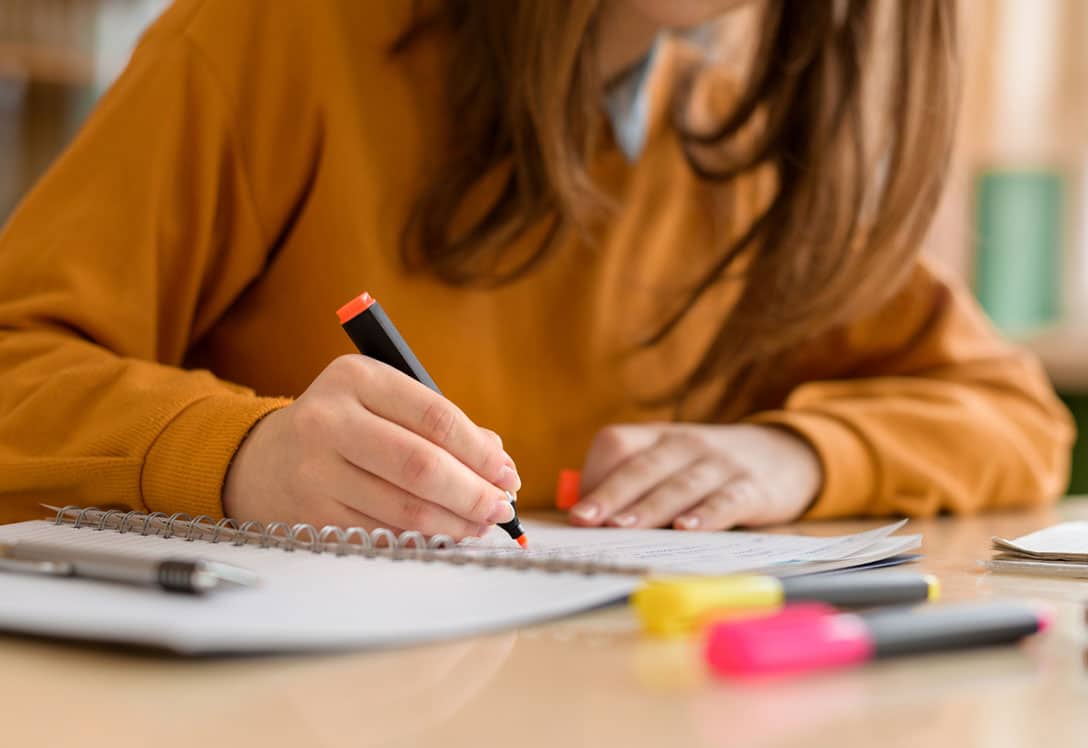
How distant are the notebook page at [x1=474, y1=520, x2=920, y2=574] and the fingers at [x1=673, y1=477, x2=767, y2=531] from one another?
62mm

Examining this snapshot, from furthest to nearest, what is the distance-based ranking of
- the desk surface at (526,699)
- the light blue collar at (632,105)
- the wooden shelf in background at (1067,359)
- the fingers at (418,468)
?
Answer: 1. the wooden shelf in background at (1067,359)
2. the light blue collar at (632,105)
3. the fingers at (418,468)
4. the desk surface at (526,699)

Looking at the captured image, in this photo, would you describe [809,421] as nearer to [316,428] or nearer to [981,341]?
[981,341]

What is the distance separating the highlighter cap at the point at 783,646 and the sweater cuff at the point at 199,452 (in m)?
0.33

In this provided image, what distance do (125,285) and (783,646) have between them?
0.59 m

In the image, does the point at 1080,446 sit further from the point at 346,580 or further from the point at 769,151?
the point at 346,580

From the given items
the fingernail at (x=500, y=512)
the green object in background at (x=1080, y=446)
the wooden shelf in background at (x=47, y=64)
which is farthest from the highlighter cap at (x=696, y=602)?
the wooden shelf in background at (x=47, y=64)

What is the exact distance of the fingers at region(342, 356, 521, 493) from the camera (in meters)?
0.53

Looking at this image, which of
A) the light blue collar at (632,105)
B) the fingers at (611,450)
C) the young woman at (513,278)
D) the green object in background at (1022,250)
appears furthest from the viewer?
the green object in background at (1022,250)

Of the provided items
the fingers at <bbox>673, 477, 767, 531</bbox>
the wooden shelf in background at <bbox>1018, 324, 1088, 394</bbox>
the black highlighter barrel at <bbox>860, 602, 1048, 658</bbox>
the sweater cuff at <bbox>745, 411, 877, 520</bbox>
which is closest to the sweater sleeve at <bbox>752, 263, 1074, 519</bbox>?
the sweater cuff at <bbox>745, 411, 877, 520</bbox>

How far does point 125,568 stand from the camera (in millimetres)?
404

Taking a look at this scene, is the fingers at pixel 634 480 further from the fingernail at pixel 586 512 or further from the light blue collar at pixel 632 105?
the light blue collar at pixel 632 105

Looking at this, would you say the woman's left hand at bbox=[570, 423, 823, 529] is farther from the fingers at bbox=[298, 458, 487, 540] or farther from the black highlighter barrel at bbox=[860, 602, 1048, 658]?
the black highlighter barrel at bbox=[860, 602, 1048, 658]

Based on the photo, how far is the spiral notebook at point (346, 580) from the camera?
36 centimetres

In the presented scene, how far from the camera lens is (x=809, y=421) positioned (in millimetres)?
885
